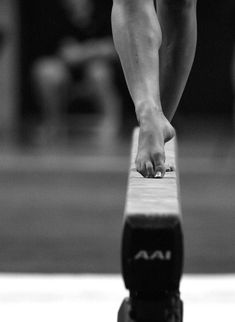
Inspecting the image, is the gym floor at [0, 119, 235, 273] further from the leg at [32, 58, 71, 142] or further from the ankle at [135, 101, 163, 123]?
the ankle at [135, 101, 163, 123]

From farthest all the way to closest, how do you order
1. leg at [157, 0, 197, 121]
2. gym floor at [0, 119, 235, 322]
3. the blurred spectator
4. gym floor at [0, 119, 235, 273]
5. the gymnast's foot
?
the blurred spectator, gym floor at [0, 119, 235, 273], gym floor at [0, 119, 235, 322], leg at [157, 0, 197, 121], the gymnast's foot

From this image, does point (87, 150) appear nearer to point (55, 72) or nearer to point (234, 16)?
point (55, 72)

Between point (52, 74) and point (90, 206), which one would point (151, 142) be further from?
point (52, 74)

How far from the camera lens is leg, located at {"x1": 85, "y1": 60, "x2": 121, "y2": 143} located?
12398 millimetres

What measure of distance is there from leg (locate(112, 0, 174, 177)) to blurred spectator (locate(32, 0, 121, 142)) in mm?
8697

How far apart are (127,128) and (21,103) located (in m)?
1.52

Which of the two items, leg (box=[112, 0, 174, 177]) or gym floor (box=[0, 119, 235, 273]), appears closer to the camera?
leg (box=[112, 0, 174, 177])

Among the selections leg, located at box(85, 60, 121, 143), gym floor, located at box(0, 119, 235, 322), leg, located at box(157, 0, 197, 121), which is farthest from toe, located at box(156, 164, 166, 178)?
leg, located at box(85, 60, 121, 143)

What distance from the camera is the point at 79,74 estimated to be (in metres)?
13.2

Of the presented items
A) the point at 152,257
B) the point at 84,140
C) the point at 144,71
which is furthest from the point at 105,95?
the point at 152,257

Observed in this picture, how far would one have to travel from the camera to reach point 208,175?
34.9ft

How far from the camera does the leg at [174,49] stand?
11.9 ft

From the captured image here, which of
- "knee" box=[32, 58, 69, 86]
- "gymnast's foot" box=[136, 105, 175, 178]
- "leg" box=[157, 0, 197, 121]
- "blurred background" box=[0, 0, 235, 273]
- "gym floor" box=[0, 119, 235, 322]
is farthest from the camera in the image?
"knee" box=[32, 58, 69, 86]

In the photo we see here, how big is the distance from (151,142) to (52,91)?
30.8 ft
